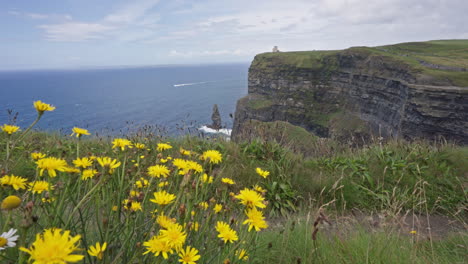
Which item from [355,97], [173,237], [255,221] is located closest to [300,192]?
[255,221]

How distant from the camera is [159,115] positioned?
262 feet

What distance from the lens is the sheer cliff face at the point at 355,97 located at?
41219mm

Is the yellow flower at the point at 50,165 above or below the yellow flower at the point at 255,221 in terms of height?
above

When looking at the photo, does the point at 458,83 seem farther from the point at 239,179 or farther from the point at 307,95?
the point at 239,179

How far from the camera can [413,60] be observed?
178 feet

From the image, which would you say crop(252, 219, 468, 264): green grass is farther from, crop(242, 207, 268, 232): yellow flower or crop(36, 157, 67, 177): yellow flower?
crop(36, 157, 67, 177): yellow flower

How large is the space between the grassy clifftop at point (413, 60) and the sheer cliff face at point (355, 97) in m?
0.36

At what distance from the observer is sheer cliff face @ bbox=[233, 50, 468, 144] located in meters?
41.2

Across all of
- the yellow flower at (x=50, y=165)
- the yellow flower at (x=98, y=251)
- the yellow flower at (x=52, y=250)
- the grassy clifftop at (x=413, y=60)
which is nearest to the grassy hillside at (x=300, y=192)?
the yellow flower at (x=50, y=165)

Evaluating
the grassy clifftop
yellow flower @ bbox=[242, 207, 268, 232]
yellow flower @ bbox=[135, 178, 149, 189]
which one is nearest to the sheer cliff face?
the grassy clifftop

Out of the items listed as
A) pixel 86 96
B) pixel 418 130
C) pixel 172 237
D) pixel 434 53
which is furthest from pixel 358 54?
pixel 86 96

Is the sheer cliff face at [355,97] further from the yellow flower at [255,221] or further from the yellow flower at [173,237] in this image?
the yellow flower at [173,237]

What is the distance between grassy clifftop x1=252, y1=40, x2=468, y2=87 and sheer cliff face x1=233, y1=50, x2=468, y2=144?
356 millimetres

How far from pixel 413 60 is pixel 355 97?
1396 centimetres
